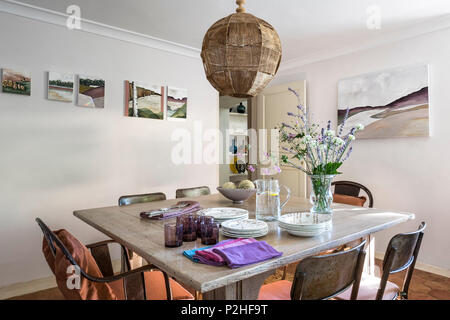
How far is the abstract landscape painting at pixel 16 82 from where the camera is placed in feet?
8.54

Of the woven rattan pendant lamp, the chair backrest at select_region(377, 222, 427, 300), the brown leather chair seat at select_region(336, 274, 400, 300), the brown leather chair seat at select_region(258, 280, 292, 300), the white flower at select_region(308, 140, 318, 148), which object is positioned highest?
the woven rattan pendant lamp

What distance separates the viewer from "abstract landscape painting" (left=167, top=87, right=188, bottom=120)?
3648 mm

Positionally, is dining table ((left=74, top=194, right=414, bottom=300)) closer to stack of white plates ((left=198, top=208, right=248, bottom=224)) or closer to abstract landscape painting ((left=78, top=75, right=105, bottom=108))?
stack of white plates ((left=198, top=208, right=248, bottom=224))

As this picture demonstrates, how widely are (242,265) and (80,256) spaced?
0.70 m

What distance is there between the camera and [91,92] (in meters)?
3.05

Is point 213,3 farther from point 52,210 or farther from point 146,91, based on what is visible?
point 52,210

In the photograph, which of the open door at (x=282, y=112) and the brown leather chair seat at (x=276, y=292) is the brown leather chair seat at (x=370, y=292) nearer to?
the brown leather chair seat at (x=276, y=292)

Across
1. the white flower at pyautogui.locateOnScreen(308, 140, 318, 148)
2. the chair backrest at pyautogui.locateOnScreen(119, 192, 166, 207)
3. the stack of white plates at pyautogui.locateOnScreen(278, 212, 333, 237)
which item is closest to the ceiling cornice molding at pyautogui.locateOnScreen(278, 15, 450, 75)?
the white flower at pyautogui.locateOnScreen(308, 140, 318, 148)

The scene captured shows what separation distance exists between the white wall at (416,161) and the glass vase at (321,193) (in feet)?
6.10

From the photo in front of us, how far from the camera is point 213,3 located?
8.51ft

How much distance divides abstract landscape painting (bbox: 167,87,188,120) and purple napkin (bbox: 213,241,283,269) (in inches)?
107

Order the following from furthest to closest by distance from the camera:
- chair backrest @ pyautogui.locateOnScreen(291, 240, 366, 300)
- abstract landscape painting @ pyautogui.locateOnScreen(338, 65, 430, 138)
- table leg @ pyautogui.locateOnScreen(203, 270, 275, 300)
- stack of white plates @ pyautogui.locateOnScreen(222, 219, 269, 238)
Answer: abstract landscape painting @ pyautogui.locateOnScreen(338, 65, 430, 138), stack of white plates @ pyautogui.locateOnScreen(222, 219, 269, 238), table leg @ pyautogui.locateOnScreen(203, 270, 275, 300), chair backrest @ pyautogui.locateOnScreen(291, 240, 366, 300)

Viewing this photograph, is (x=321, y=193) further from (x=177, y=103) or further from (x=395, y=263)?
(x=177, y=103)

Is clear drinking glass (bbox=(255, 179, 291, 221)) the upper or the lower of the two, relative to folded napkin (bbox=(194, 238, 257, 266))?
upper
